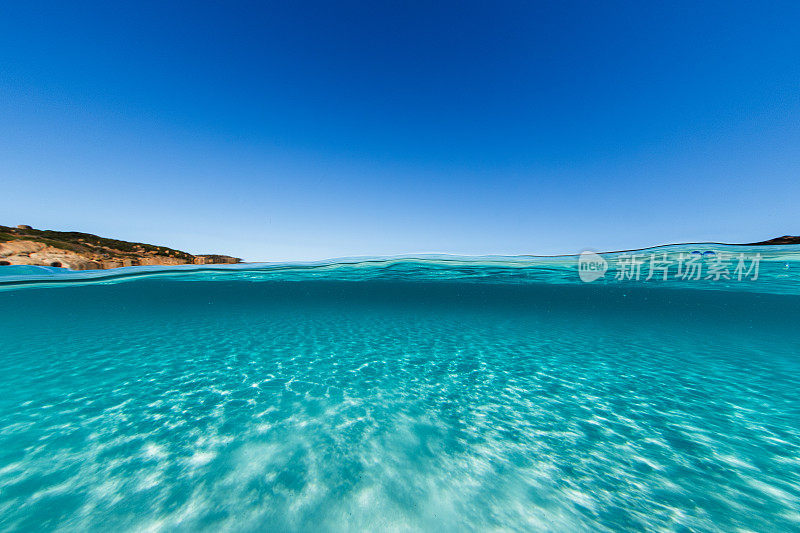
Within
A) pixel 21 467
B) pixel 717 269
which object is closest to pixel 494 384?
pixel 21 467

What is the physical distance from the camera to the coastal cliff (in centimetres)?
1602

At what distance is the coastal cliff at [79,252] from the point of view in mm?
16016

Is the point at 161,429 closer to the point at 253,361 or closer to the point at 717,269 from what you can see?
the point at 253,361

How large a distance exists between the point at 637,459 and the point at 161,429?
28.0 ft

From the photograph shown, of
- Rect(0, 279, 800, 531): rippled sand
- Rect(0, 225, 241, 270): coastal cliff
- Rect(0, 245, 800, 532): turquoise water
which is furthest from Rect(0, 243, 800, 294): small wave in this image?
Rect(0, 279, 800, 531): rippled sand

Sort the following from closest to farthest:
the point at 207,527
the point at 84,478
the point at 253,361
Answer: the point at 207,527
the point at 84,478
the point at 253,361

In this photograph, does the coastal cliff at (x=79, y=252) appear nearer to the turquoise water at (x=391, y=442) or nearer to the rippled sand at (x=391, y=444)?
the turquoise water at (x=391, y=442)

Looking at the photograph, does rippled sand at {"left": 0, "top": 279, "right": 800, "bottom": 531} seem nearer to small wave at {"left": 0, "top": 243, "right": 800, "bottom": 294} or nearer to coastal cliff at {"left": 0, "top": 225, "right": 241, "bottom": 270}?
small wave at {"left": 0, "top": 243, "right": 800, "bottom": 294}

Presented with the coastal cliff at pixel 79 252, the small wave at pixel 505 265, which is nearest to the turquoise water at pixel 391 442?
the small wave at pixel 505 265

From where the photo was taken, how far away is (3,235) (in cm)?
1606

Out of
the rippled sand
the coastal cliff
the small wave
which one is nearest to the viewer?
the rippled sand

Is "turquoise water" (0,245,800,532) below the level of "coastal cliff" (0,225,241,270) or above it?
below

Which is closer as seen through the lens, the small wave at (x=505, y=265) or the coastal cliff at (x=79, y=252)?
the small wave at (x=505, y=265)

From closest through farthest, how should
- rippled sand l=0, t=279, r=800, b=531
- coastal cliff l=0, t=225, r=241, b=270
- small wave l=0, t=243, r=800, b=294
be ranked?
rippled sand l=0, t=279, r=800, b=531, small wave l=0, t=243, r=800, b=294, coastal cliff l=0, t=225, r=241, b=270
